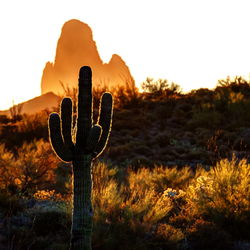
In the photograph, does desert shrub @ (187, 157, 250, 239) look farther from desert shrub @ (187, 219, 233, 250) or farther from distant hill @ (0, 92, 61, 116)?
distant hill @ (0, 92, 61, 116)

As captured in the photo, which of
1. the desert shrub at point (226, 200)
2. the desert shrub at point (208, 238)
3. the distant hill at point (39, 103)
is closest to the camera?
the desert shrub at point (208, 238)

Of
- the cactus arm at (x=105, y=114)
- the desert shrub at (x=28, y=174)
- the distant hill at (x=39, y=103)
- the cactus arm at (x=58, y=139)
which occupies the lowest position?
the desert shrub at (x=28, y=174)

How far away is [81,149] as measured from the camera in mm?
5977

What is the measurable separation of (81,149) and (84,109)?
556 mm

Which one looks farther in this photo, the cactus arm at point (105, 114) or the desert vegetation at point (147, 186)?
the desert vegetation at point (147, 186)

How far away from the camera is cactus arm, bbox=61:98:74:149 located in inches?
239

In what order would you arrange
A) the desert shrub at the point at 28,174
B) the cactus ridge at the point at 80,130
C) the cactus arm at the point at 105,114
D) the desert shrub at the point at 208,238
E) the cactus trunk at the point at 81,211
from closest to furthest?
1. the cactus trunk at the point at 81,211
2. the cactus ridge at the point at 80,130
3. the cactus arm at the point at 105,114
4. the desert shrub at the point at 208,238
5. the desert shrub at the point at 28,174

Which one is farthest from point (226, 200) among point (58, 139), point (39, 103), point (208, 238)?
point (39, 103)

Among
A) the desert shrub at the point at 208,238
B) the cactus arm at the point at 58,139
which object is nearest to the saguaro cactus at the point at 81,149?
the cactus arm at the point at 58,139

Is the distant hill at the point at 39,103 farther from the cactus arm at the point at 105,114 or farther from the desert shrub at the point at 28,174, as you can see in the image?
the cactus arm at the point at 105,114

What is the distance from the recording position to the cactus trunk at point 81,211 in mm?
5730

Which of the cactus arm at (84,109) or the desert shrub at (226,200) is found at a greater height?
the cactus arm at (84,109)

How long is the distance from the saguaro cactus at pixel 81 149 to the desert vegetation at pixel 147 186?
68cm

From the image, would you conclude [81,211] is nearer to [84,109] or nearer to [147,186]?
[84,109]
